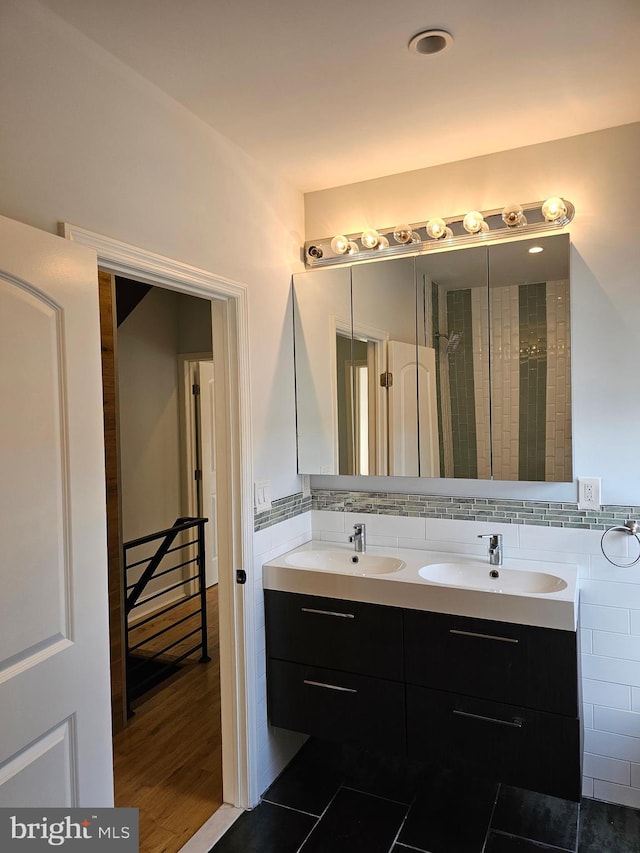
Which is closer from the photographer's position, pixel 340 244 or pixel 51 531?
pixel 51 531

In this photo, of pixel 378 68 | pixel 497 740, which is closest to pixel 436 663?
pixel 497 740

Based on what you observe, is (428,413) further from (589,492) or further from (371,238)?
(371,238)

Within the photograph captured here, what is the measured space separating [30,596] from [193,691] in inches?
86.9

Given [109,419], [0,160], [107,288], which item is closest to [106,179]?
[0,160]

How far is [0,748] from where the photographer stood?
1.26m

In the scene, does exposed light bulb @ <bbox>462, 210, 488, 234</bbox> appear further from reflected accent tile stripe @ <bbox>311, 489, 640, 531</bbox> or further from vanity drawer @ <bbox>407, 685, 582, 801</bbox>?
vanity drawer @ <bbox>407, 685, 582, 801</bbox>

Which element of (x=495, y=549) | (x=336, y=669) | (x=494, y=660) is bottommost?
(x=336, y=669)

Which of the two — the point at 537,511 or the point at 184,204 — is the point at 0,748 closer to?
the point at 184,204

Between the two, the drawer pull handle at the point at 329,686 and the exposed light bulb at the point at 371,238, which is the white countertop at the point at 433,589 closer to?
the drawer pull handle at the point at 329,686

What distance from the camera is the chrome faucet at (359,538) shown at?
263 centimetres

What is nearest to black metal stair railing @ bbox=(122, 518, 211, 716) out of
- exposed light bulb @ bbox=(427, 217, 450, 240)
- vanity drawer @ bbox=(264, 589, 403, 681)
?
vanity drawer @ bbox=(264, 589, 403, 681)

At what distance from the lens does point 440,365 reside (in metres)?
2.44

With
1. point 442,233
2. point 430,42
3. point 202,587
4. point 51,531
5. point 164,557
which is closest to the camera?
point 51,531

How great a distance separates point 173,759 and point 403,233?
2.57 m
